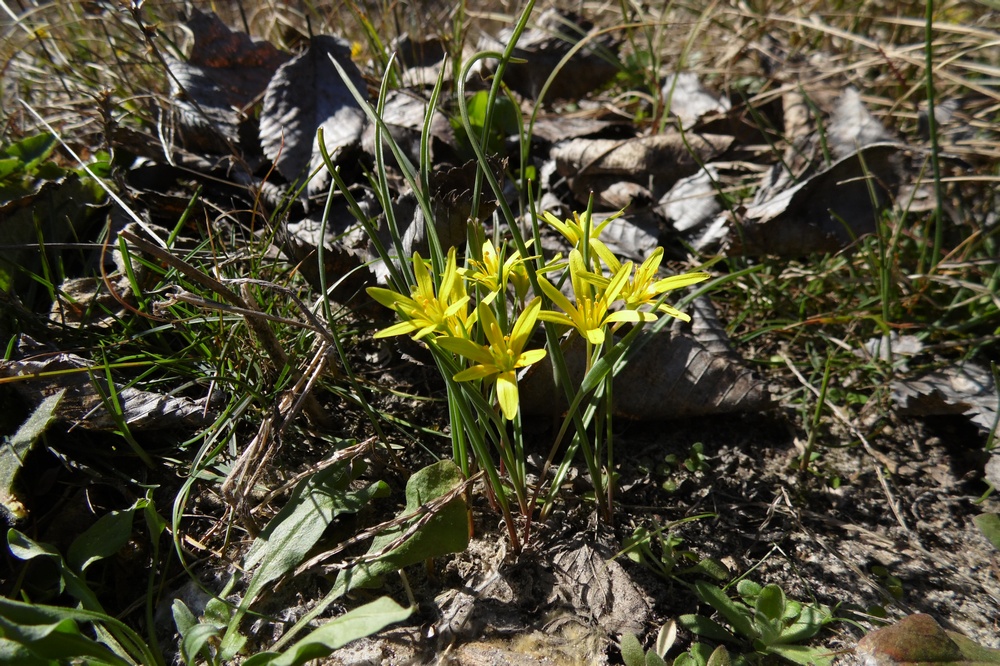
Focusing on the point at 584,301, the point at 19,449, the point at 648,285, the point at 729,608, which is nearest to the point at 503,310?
the point at 584,301

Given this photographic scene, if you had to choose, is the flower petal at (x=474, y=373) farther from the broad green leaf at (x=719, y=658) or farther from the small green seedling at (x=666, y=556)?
the broad green leaf at (x=719, y=658)

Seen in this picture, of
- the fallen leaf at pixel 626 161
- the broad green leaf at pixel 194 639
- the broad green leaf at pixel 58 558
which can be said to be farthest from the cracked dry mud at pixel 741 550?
the fallen leaf at pixel 626 161

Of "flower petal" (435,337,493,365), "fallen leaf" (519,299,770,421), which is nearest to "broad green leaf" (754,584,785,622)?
"fallen leaf" (519,299,770,421)

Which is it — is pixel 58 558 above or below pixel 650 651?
above

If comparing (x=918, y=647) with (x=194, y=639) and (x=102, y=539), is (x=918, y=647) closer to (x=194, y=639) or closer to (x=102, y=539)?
(x=194, y=639)

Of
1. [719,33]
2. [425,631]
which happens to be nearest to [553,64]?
[719,33]
